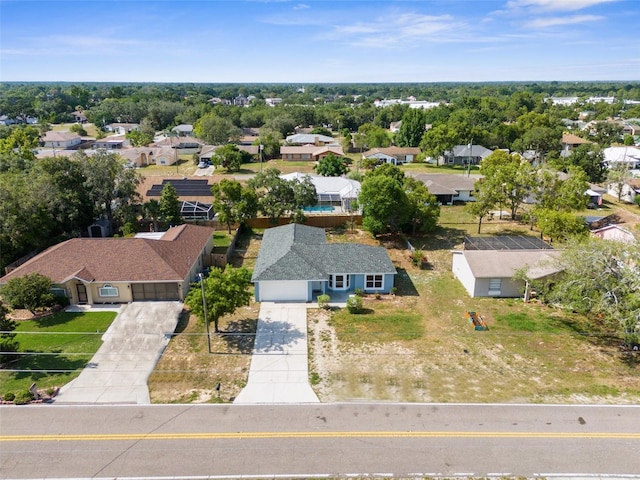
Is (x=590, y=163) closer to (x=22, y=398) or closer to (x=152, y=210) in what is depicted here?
(x=152, y=210)

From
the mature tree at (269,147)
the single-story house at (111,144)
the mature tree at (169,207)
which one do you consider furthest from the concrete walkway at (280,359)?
the single-story house at (111,144)

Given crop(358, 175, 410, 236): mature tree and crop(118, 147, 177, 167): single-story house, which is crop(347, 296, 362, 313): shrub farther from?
crop(118, 147, 177, 167): single-story house

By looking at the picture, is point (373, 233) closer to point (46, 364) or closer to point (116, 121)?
point (46, 364)

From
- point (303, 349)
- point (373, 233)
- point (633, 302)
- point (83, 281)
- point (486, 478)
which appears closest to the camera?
point (486, 478)

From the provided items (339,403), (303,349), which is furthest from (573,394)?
(303,349)

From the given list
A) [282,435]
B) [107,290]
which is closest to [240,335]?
[282,435]
